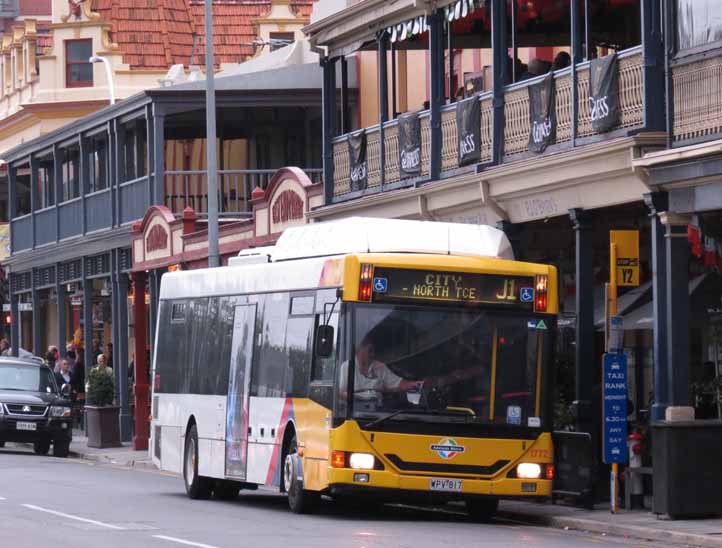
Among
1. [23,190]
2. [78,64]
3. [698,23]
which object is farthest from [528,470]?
A: [78,64]

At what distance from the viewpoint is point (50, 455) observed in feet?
123

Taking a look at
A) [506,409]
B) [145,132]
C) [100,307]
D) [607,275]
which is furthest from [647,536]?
[100,307]

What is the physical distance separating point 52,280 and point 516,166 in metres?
26.6

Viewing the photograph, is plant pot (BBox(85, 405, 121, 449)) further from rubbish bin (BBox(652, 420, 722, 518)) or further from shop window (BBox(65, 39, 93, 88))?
shop window (BBox(65, 39, 93, 88))

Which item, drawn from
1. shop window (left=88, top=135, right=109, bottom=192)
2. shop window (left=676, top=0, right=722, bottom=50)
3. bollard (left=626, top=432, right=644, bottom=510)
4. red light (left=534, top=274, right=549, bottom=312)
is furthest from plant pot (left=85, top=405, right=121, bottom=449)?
shop window (left=676, top=0, right=722, bottom=50)

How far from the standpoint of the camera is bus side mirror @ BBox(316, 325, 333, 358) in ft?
65.7

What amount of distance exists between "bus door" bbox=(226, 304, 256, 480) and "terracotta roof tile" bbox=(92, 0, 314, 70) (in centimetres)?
4483

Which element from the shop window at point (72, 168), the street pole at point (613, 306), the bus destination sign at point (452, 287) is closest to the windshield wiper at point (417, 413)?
the bus destination sign at point (452, 287)

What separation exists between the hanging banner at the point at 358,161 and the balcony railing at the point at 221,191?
9052 millimetres

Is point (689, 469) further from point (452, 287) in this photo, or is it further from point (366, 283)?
point (366, 283)

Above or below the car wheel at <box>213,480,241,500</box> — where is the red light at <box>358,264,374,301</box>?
above

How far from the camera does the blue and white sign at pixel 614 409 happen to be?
21.1 meters

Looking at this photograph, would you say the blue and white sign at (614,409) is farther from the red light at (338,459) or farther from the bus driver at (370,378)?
the red light at (338,459)

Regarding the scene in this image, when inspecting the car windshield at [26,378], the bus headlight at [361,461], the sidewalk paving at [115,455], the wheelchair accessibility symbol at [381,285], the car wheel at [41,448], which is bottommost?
the sidewalk paving at [115,455]
